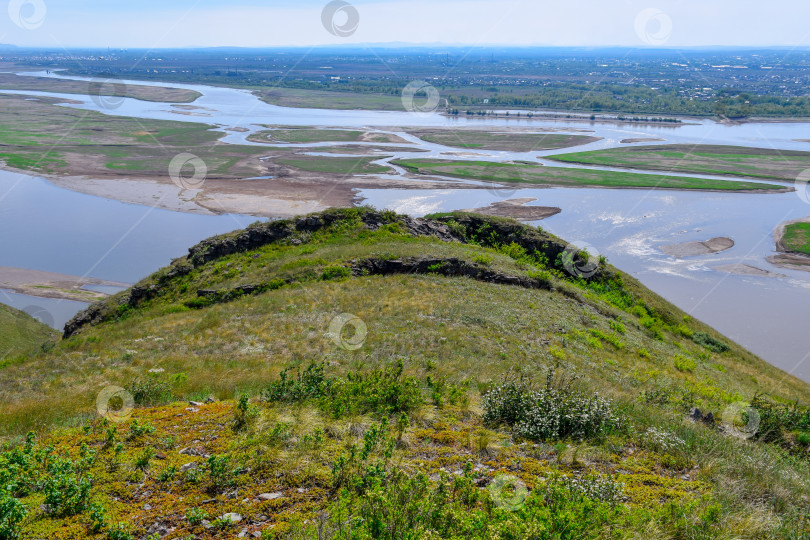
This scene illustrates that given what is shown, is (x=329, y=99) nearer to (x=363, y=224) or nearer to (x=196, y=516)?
(x=363, y=224)

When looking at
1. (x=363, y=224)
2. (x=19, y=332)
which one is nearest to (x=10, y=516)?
(x=363, y=224)

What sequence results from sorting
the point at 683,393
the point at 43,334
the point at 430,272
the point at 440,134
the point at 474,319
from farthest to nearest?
the point at 440,134 < the point at 43,334 < the point at 430,272 < the point at 474,319 < the point at 683,393

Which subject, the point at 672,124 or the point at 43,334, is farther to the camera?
the point at 672,124

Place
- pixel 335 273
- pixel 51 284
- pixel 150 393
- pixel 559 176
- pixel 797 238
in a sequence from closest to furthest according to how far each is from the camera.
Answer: pixel 150 393, pixel 335 273, pixel 51 284, pixel 797 238, pixel 559 176

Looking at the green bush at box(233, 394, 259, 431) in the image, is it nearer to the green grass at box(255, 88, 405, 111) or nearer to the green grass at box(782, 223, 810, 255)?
the green grass at box(782, 223, 810, 255)

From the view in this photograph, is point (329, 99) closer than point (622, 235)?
No

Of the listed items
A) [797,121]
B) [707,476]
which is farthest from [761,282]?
[797,121]

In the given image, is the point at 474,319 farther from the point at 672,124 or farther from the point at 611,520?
the point at 672,124
